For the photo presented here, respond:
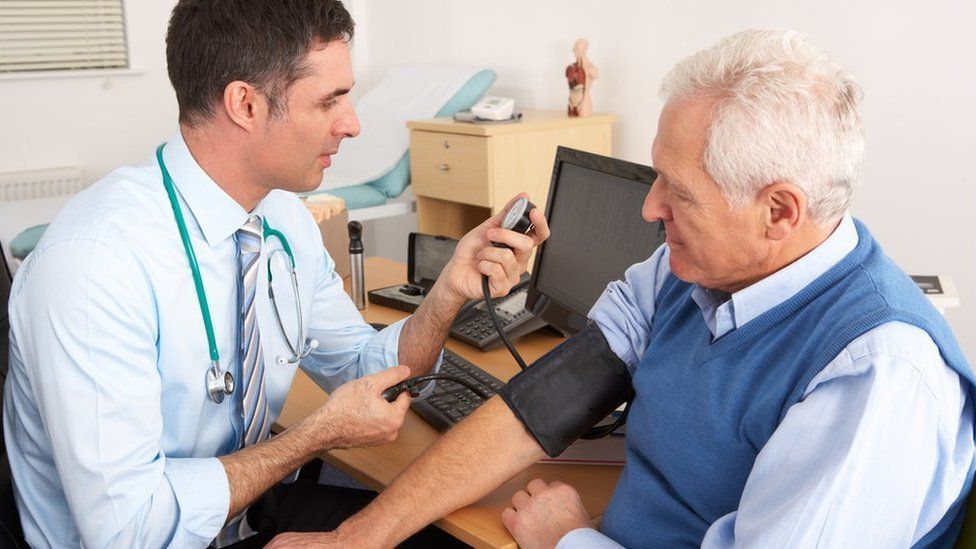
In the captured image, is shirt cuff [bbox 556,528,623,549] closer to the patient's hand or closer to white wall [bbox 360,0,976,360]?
the patient's hand

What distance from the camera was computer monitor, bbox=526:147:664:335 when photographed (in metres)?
1.64

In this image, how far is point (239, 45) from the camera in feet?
4.56

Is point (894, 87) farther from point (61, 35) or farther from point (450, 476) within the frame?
point (61, 35)

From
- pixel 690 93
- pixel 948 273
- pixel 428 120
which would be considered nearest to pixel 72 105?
pixel 428 120

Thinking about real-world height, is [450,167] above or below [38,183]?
above

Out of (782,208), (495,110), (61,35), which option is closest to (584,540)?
(782,208)

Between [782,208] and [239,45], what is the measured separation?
2.67 ft

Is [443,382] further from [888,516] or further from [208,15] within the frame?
[888,516]

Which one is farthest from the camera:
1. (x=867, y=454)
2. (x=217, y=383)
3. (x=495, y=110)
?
(x=495, y=110)

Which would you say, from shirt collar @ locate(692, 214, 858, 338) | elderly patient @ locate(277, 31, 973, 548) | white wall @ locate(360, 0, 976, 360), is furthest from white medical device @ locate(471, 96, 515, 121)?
shirt collar @ locate(692, 214, 858, 338)

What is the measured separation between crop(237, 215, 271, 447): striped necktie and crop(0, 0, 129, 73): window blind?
3.47 m

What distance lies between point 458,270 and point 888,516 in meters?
0.83

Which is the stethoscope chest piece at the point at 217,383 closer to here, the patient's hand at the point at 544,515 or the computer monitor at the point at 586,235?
the patient's hand at the point at 544,515

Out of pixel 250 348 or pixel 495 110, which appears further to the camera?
pixel 495 110
